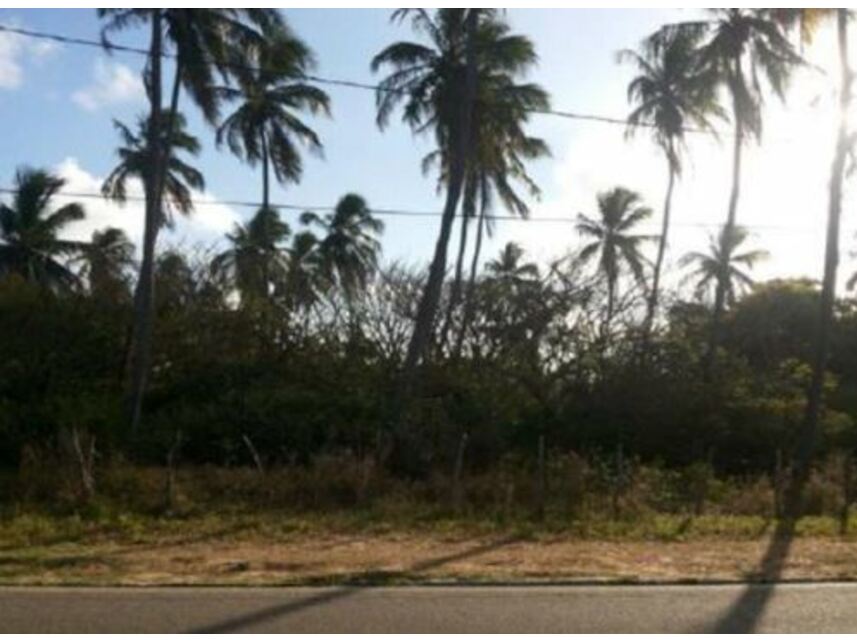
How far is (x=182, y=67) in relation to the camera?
78.5ft

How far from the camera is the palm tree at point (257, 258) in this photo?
100 ft

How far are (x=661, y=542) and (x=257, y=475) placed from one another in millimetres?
7016

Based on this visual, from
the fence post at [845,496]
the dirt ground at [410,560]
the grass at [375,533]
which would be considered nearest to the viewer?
the dirt ground at [410,560]

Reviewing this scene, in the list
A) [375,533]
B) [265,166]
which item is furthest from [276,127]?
[375,533]

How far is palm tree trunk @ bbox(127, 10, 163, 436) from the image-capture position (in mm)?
23359

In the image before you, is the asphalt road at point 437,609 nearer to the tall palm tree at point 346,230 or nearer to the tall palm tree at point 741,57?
the tall palm tree at point 741,57

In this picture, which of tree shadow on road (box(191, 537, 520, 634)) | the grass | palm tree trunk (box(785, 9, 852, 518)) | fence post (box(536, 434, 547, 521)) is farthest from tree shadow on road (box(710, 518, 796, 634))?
palm tree trunk (box(785, 9, 852, 518))

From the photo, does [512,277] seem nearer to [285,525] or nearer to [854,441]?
[854,441]

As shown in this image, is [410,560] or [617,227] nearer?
[410,560]

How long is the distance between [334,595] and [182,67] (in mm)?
17115

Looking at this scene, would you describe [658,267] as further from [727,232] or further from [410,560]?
[410,560]

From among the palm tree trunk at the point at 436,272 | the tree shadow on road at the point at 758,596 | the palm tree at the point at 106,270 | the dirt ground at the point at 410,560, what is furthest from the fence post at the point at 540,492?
the palm tree at the point at 106,270

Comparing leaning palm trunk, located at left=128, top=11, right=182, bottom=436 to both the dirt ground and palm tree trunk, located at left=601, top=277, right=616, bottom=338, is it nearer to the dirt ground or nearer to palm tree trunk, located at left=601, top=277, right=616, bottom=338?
the dirt ground

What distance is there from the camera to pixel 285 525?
14.8 m
